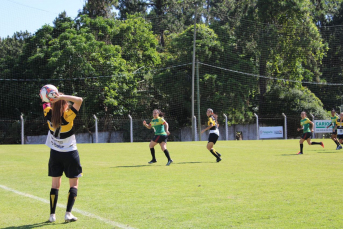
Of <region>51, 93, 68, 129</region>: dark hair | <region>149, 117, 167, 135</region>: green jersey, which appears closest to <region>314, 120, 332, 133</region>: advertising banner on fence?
<region>149, 117, 167, 135</region>: green jersey

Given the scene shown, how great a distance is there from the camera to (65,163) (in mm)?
6082

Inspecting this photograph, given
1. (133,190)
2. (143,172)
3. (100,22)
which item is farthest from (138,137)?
(133,190)

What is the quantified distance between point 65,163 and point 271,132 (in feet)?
114

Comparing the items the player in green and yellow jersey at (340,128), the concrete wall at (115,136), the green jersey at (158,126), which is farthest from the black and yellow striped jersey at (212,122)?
the concrete wall at (115,136)

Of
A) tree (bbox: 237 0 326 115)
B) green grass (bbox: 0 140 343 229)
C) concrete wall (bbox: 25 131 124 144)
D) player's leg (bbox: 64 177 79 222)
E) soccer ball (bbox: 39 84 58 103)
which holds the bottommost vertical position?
green grass (bbox: 0 140 343 229)

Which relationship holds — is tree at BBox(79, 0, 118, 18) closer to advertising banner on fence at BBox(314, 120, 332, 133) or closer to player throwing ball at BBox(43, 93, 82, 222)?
advertising banner on fence at BBox(314, 120, 332, 133)

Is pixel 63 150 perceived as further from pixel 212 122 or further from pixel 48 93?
pixel 212 122

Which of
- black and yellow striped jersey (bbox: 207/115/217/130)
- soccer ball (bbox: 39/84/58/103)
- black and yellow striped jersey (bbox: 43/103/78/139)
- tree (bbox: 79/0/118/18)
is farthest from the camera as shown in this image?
tree (bbox: 79/0/118/18)

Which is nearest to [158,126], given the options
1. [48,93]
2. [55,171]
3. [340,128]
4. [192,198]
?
[192,198]

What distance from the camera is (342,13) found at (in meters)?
52.3

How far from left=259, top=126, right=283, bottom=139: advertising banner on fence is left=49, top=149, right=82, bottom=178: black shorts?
111ft

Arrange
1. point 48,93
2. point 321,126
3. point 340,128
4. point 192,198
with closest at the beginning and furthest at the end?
point 48,93
point 192,198
point 340,128
point 321,126

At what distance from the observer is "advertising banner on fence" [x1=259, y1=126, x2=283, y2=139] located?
38.9 metres

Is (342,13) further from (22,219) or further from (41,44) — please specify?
(22,219)
